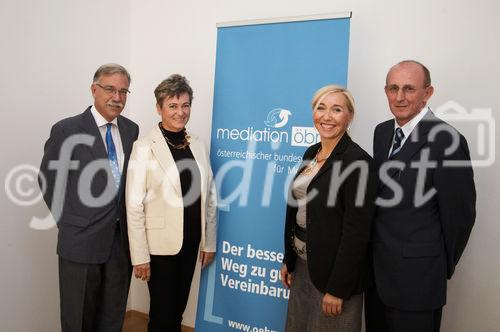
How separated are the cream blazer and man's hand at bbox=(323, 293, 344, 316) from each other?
834mm

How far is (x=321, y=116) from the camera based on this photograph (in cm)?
172

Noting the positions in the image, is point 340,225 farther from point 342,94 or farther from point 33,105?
point 33,105

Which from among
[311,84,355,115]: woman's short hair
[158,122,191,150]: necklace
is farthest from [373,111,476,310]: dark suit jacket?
[158,122,191,150]: necklace

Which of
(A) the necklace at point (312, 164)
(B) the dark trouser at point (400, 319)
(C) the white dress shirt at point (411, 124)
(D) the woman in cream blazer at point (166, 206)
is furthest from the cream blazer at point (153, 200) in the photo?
(C) the white dress shirt at point (411, 124)

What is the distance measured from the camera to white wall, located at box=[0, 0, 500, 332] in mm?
2207

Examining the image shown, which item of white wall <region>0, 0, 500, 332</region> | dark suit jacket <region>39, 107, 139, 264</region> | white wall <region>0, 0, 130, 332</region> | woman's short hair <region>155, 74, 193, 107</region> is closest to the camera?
dark suit jacket <region>39, 107, 139, 264</region>

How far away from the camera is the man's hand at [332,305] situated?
1.61 meters

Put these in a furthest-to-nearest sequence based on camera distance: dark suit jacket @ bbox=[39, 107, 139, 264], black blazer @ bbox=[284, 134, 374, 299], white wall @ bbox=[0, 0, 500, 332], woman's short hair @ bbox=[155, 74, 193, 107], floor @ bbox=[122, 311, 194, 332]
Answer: floor @ bbox=[122, 311, 194, 332]
white wall @ bbox=[0, 0, 500, 332]
woman's short hair @ bbox=[155, 74, 193, 107]
dark suit jacket @ bbox=[39, 107, 139, 264]
black blazer @ bbox=[284, 134, 374, 299]

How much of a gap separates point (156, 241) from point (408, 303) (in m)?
1.26

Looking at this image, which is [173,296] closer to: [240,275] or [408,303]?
[240,275]


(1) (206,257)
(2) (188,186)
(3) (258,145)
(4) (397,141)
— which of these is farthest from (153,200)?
(4) (397,141)

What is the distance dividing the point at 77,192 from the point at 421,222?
5.35 ft

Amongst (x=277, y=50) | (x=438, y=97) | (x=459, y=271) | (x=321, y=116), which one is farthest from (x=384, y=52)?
(x=459, y=271)

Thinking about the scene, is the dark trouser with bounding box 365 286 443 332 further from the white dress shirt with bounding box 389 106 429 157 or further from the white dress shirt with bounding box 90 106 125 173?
the white dress shirt with bounding box 90 106 125 173
